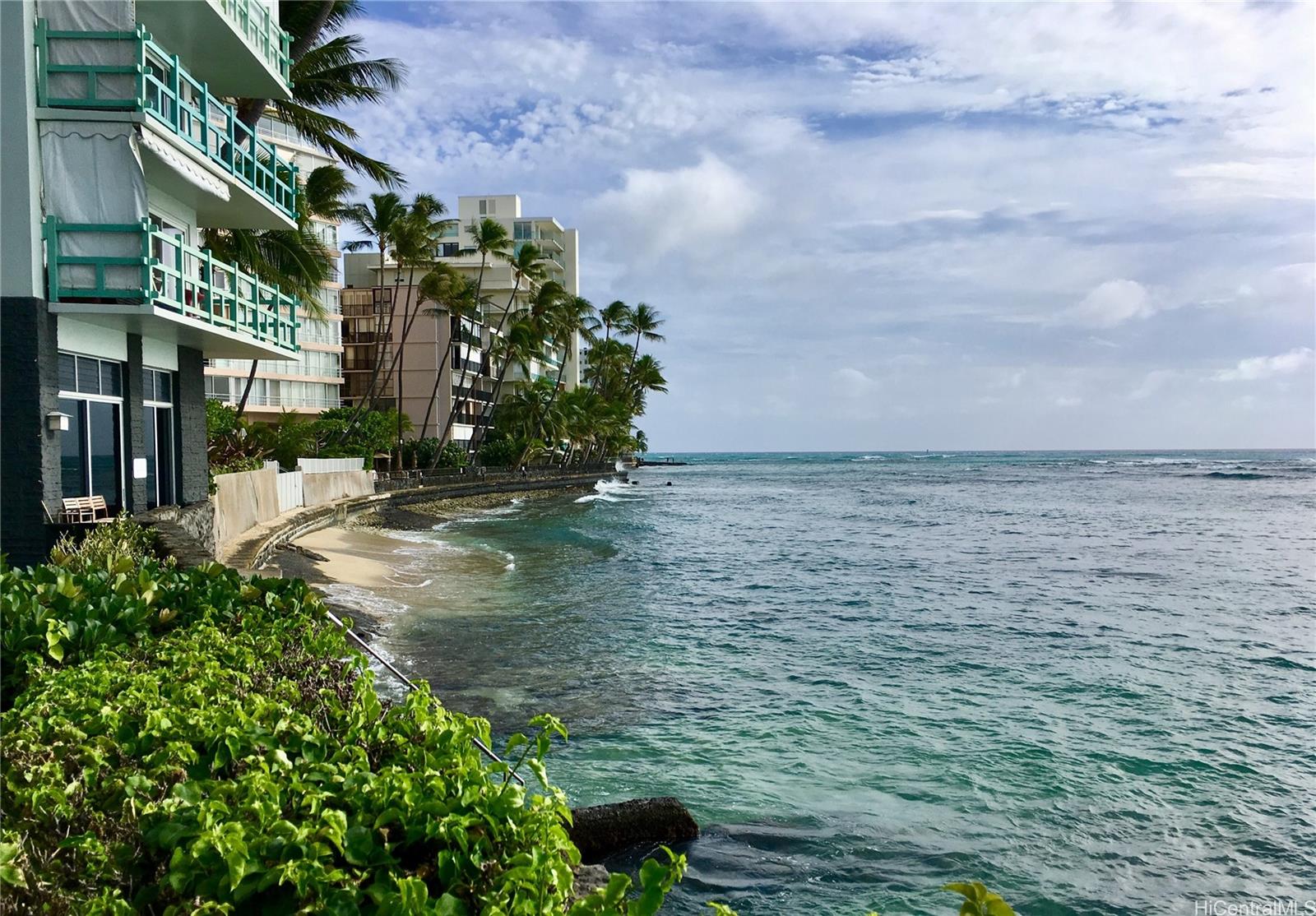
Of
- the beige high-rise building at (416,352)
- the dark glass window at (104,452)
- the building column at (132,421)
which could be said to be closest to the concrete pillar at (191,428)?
the building column at (132,421)

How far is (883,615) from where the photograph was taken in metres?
19.6

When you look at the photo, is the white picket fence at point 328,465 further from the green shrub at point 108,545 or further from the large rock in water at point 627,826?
the large rock in water at point 627,826

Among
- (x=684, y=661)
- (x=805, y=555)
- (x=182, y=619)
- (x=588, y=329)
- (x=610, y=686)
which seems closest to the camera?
(x=182, y=619)

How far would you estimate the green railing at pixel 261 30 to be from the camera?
16922 millimetres

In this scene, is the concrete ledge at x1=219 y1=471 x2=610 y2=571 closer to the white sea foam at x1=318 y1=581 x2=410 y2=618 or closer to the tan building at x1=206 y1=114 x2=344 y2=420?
the white sea foam at x1=318 y1=581 x2=410 y2=618

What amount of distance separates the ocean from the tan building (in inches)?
1305

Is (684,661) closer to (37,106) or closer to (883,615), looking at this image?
(883,615)

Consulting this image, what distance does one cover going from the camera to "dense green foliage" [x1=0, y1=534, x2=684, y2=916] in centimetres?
291

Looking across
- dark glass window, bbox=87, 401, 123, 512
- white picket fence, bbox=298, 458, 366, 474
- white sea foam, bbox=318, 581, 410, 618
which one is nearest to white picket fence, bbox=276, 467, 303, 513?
white picket fence, bbox=298, 458, 366, 474

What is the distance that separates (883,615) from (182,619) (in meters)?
15.4

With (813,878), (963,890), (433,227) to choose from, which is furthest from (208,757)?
(433,227)

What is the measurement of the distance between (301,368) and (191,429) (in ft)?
151

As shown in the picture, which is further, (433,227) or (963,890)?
(433,227)

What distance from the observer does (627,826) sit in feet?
24.7
